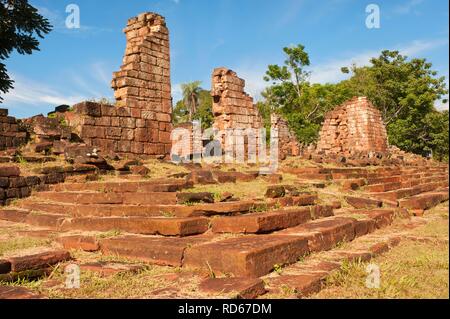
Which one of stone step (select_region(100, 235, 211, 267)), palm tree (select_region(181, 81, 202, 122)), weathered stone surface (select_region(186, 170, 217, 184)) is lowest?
stone step (select_region(100, 235, 211, 267))

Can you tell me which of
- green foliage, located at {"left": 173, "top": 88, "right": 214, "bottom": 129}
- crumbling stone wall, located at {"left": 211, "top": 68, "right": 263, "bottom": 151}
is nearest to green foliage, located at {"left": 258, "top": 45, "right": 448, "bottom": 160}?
green foliage, located at {"left": 173, "top": 88, "right": 214, "bottom": 129}

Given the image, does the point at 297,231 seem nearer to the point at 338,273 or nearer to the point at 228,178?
the point at 338,273

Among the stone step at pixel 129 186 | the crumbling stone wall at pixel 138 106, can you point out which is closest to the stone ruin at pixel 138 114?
the crumbling stone wall at pixel 138 106

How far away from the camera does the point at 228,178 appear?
25.1 feet

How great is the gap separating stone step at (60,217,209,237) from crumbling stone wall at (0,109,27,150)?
554 centimetres

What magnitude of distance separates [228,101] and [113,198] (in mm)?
8436

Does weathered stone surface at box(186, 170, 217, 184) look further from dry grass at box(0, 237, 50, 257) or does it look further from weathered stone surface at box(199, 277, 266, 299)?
weathered stone surface at box(199, 277, 266, 299)

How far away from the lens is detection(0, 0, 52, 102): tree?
14680 mm

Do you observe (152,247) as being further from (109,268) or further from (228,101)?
(228,101)

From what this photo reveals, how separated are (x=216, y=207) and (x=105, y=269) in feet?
5.43

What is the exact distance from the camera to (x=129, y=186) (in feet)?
21.7

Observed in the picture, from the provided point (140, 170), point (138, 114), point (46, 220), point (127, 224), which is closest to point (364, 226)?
point (127, 224)
